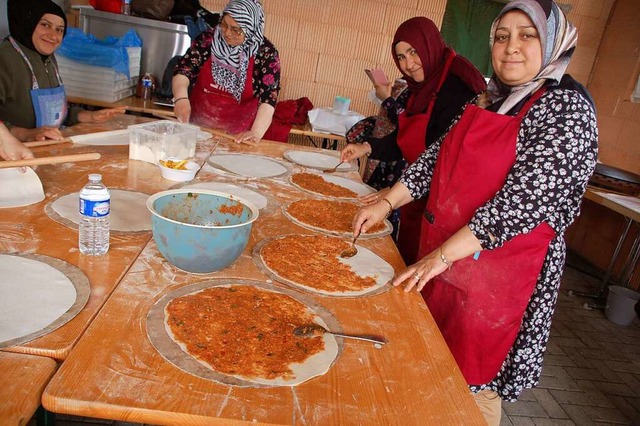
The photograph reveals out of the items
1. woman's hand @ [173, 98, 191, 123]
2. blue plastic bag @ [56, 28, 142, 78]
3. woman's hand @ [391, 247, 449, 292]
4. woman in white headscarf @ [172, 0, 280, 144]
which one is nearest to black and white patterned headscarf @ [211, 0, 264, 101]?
woman in white headscarf @ [172, 0, 280, 144]

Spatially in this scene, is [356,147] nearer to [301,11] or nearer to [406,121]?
[406,121]

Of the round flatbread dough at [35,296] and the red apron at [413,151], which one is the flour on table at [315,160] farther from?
the round flatbread dough at [35,296]

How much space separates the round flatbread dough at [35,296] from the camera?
2.95 ft

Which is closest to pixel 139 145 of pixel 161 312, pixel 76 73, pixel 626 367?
pixel 161 312

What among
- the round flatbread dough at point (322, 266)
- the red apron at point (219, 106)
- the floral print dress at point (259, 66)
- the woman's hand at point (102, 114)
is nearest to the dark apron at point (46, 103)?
the woman's hand at point (102, 114)

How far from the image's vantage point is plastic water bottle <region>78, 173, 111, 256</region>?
117 centimetres

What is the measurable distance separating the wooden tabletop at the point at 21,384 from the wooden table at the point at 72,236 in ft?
0.08

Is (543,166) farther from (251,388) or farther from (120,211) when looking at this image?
(120,211)

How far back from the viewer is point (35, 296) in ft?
3.30

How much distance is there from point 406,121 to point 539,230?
3.91 feet

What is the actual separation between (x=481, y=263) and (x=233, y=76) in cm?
222

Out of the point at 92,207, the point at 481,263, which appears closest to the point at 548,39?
the point at 481,263

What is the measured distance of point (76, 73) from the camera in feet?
13.1

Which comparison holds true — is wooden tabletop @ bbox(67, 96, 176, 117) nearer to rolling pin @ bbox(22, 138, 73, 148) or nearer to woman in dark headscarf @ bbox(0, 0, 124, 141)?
woman in dark headscarf @ bbox(0, 0, 124, 141)
